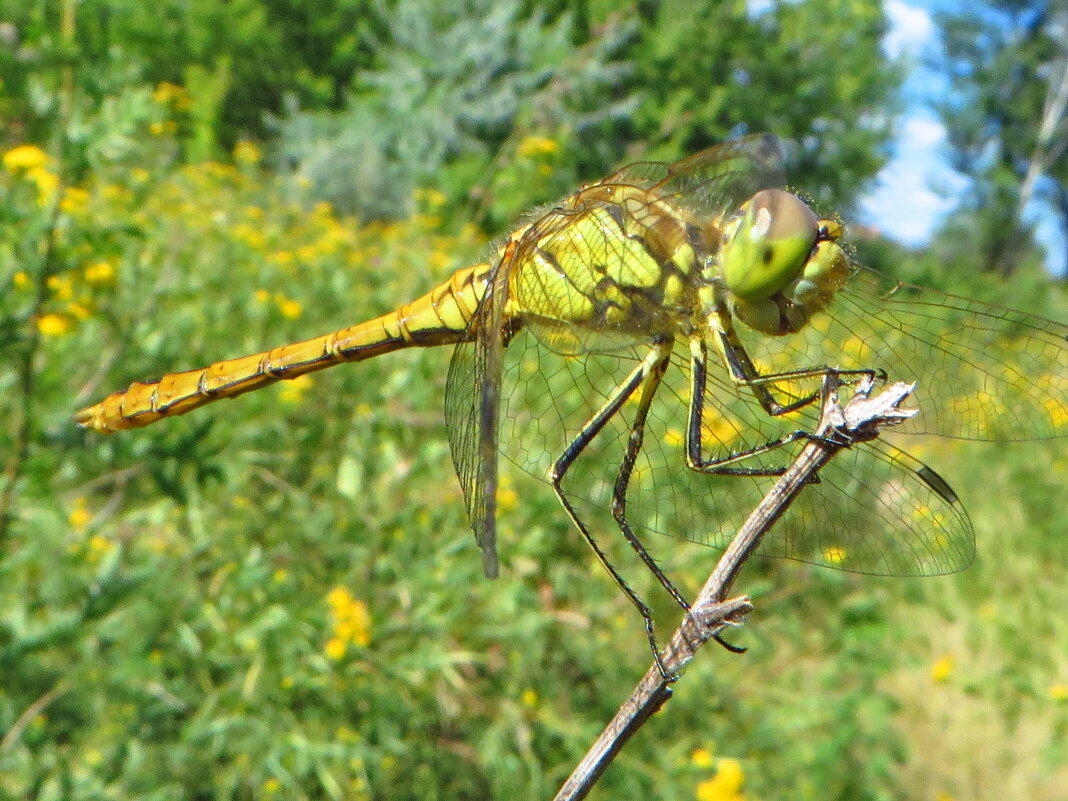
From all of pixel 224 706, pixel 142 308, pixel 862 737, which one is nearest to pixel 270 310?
pixel 142 308

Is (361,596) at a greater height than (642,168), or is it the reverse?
(361,596)

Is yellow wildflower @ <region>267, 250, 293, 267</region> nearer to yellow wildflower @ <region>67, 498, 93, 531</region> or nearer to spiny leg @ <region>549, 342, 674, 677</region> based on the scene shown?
yellow wildflower @ <region>67, 498, 93, 531</region>

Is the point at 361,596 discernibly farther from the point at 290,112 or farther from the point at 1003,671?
the point at 290,112

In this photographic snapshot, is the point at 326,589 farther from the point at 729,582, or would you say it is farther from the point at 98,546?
Result: the point at 729,582

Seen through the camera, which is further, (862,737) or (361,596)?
(862,737)

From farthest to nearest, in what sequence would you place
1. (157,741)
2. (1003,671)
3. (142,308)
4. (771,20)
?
(771,20)
(1003,671)
(142,308)
(157,741)

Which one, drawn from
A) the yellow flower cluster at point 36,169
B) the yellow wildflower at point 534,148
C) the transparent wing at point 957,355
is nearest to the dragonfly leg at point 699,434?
the transparent wing at point 957,355
